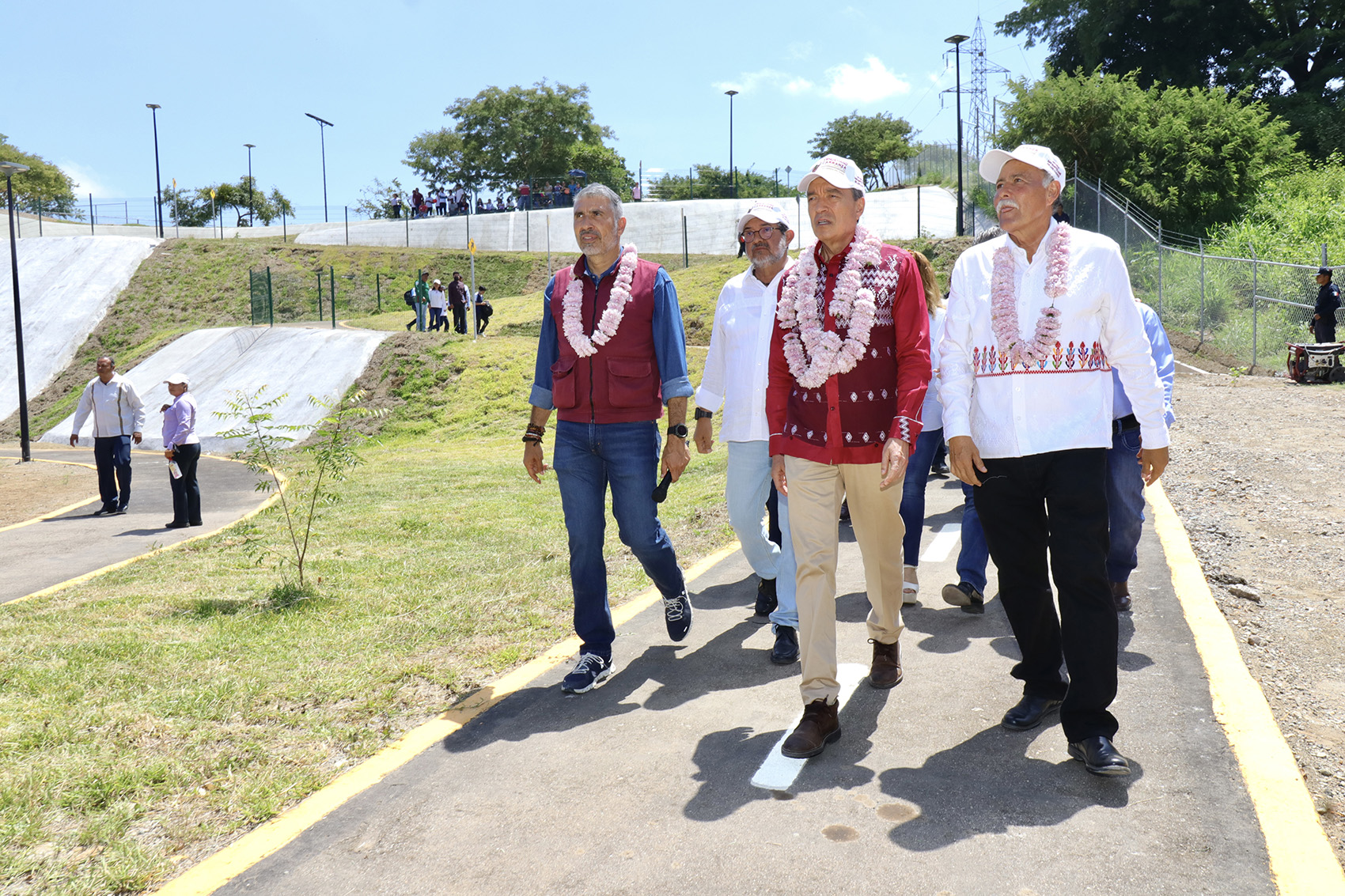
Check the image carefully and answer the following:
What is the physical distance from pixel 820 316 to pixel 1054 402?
3.09 feet

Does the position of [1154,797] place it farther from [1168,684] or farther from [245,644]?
[245,644]

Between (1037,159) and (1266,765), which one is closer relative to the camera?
(1266,765)

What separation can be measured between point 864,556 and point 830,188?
147cm

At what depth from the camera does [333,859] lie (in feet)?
10.2

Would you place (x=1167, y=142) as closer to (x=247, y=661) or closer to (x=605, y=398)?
(x=605, y=398)

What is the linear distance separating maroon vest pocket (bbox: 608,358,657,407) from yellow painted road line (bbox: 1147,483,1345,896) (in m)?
2.64

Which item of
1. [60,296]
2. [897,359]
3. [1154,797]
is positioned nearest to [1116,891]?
[1154,797]

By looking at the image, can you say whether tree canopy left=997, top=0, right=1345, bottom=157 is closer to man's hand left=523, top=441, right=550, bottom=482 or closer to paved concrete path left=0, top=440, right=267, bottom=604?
paved concrete path left=0, top=440, right=267, bottom=604

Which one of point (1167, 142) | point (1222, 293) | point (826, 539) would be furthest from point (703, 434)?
point (1167, 142)

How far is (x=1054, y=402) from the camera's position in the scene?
350 cm

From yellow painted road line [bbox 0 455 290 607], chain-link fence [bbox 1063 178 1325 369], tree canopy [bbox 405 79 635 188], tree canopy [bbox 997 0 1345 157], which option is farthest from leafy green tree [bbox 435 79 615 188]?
yellow painted road line [bbox 0 455 290 607]

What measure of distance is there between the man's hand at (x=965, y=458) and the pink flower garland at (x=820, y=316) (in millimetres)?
509

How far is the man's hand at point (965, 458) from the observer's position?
362 cm

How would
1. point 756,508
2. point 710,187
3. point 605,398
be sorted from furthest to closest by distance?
point 710,187 → point 756,508 → point 605,398
